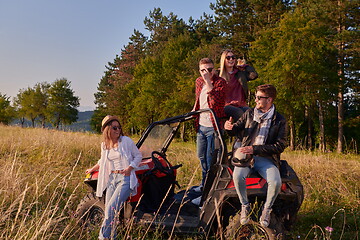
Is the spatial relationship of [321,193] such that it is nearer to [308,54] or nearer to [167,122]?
[167,122]

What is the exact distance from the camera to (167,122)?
14.7ft

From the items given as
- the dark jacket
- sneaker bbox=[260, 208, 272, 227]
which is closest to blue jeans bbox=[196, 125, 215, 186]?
the dark jacket

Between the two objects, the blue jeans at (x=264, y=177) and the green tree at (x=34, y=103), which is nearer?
the blue jeans at (x=264, y=177)

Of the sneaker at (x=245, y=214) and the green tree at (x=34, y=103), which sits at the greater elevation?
the green tree at (x=34, y=103)

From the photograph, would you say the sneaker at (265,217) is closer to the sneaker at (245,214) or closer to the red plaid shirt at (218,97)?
the sneaker at (245,214)

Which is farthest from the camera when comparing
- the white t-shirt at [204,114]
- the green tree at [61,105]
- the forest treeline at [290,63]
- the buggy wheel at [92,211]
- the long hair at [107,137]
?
the green tree at [61,105]

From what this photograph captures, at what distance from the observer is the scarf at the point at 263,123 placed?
11.6ft

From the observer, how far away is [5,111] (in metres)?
53.6

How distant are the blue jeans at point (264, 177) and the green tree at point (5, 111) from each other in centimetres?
5618

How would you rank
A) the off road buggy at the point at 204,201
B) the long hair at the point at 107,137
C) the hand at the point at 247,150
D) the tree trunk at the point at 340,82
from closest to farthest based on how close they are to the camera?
1. the hand at the point at 247,150
2. the off road buggy at the point at 204,201
3. the long hair at the point at 107,137
4. the tree trunk at the point at 340,82

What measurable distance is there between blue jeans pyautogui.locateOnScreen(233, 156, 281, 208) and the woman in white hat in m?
1.17

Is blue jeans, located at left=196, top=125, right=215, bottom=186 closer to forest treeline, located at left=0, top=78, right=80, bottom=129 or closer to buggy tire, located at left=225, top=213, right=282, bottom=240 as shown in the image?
buggy tire, located at left=225, top=213, right=282, bottom=240

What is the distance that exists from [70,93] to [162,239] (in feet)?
167

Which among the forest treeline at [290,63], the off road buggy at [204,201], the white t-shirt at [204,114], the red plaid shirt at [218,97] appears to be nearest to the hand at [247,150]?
the off road buggy at [204,201]
